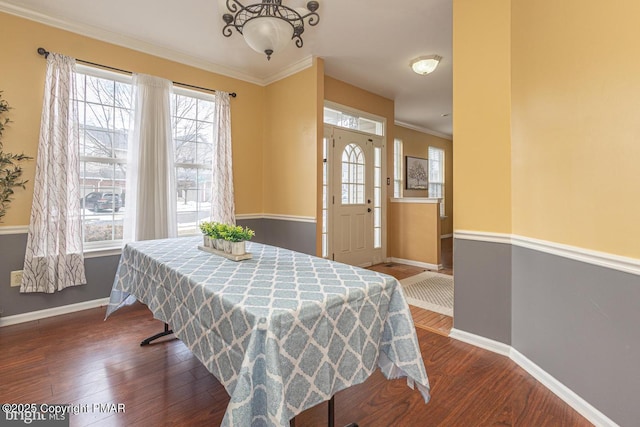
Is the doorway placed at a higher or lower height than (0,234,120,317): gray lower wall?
Answer: higher

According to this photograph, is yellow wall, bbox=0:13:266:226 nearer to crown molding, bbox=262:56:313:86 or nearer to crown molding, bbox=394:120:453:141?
crown molding, bbox=262:56:313:86

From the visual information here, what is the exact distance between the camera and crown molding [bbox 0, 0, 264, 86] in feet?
8.93

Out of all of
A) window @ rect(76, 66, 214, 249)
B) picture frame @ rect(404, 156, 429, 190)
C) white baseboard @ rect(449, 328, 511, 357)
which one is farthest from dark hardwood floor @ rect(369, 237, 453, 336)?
window @ rect(76, 66, 214, 249)

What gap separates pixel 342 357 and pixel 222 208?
3.05 meters

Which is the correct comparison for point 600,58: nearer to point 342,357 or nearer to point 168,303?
point 342,357

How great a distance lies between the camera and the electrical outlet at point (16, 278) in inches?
108

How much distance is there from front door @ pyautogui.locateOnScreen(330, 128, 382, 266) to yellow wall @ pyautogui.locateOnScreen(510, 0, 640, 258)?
8.37 ft

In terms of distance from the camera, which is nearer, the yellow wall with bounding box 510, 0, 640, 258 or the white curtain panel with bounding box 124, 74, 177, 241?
the yellow wall with bounding box 510, 0, 640, 258

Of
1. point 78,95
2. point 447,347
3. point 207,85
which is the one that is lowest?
point 447,347

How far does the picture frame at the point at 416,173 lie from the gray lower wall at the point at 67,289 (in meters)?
3.70

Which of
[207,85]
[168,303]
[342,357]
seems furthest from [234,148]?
[342,357]

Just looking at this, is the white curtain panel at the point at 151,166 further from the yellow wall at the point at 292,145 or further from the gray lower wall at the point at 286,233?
the yellow wall at the point at 292,145

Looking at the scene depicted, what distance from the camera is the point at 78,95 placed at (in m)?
3.05

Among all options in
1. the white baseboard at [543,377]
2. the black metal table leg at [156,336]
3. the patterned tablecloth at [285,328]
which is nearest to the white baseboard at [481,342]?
the white baseboard at [543,377]
